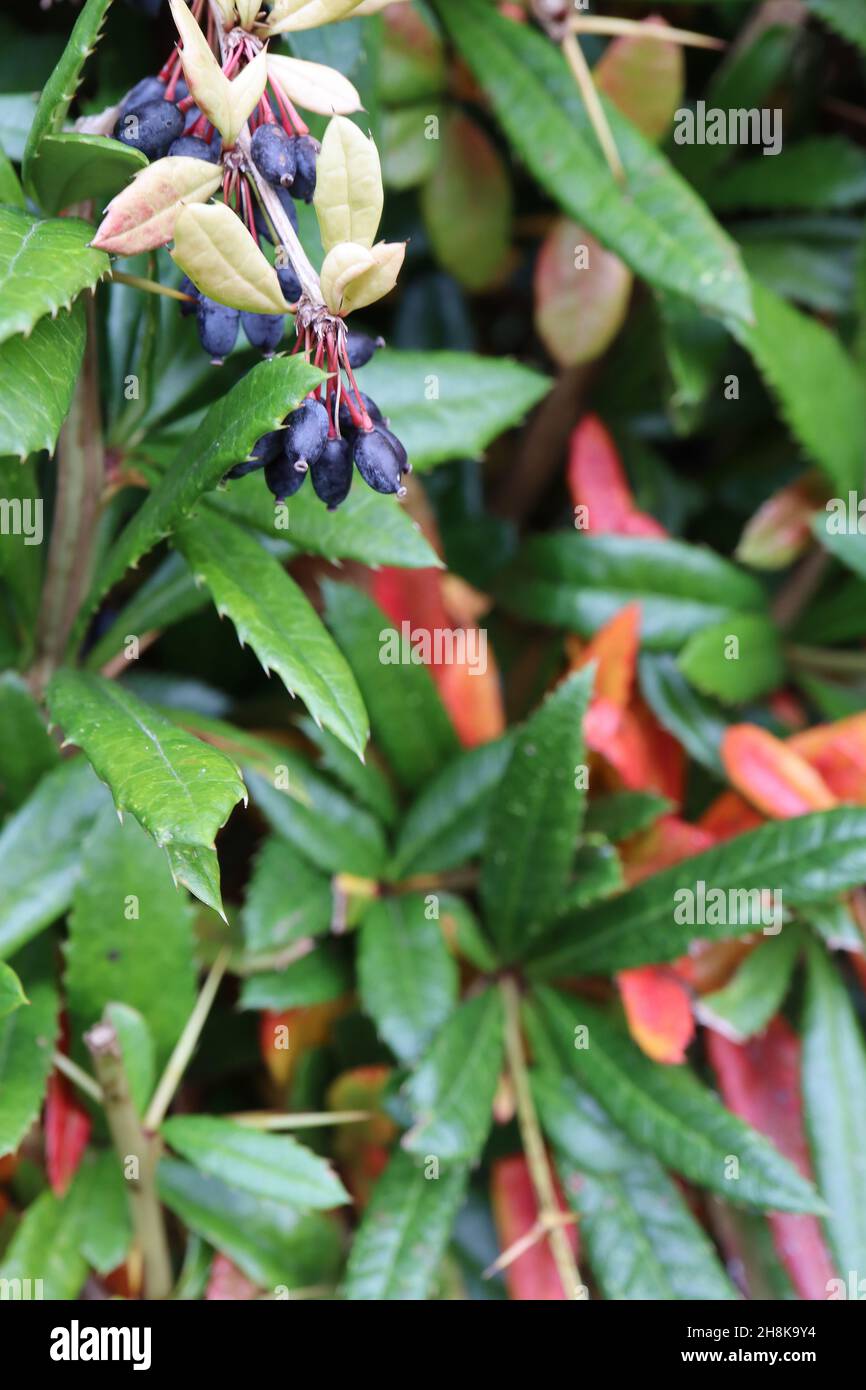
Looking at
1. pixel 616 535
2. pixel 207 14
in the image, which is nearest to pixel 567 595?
pixel 616 535

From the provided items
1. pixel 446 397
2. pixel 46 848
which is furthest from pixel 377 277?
pixel 46 848

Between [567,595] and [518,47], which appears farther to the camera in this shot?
[567,595]

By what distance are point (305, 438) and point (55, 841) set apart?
0.39 meters

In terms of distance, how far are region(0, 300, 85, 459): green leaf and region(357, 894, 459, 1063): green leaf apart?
0.47 meters

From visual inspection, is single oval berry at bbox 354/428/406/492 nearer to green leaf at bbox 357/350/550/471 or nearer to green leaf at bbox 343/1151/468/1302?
green leaf at bbox 357/350/550/471

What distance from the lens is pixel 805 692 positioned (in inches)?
44.1

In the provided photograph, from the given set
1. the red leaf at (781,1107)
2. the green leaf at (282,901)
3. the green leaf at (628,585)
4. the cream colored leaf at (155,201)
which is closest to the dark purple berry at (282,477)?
the cream colored leaf at (155,201)

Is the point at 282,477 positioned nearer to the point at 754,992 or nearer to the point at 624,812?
the point at 624,812

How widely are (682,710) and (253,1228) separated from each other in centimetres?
52

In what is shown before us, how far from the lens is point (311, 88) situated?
21.9 inches

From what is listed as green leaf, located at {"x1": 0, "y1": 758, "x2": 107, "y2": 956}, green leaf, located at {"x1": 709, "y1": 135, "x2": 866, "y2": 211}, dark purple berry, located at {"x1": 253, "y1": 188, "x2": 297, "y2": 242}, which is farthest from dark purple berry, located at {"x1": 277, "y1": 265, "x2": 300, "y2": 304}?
green leaf, located at {"x1": 709, "y1": 135, "x2": 866, "y2": 211}

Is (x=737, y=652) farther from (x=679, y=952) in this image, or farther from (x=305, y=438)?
(x=305, y=438)

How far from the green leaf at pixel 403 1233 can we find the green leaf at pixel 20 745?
373 mm

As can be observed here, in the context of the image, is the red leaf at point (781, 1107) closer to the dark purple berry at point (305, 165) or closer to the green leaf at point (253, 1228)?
the green leaf at point (253, 1228)
